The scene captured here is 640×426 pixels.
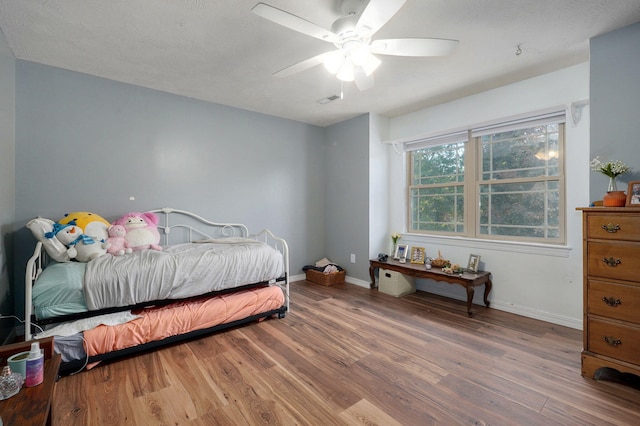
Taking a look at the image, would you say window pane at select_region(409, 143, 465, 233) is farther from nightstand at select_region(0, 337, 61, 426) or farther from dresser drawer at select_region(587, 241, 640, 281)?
nightstand at select_region(0, 337, 61, 426)

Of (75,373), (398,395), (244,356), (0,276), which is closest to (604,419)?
(398,395)

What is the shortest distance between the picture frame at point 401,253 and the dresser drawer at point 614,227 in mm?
2012

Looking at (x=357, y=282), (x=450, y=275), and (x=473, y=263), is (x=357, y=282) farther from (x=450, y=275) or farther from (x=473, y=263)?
(x=473, y=263)

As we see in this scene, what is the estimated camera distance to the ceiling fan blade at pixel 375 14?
1.40 metres

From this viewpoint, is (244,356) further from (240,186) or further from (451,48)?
(451,48)

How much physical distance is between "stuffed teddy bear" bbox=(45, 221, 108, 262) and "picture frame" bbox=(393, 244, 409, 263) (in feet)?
10.4

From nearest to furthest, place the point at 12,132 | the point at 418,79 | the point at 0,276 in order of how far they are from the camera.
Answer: the point at 0,276, the point at 12,132, the point at 418,79

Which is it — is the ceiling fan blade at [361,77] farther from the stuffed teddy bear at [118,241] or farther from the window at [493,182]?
the stuffed teddy bear at [118,241]

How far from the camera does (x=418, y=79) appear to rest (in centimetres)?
288

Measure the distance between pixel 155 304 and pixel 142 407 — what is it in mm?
804

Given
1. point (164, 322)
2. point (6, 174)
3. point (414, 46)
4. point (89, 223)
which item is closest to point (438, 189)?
point (414, 46)

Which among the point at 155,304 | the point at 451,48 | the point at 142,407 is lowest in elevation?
the point at 142,407

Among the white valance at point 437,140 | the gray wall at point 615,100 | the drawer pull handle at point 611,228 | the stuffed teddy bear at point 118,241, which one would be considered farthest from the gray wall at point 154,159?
the drawer pull handle at point 611,228

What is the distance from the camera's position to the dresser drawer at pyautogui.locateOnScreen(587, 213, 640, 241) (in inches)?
69.1
